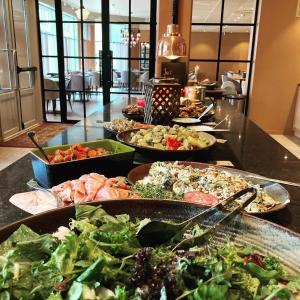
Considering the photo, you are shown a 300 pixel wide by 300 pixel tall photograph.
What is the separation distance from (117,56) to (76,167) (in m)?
5.24

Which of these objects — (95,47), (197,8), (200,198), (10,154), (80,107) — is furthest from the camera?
(197,8)

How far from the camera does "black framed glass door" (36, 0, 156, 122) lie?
18.8 ft

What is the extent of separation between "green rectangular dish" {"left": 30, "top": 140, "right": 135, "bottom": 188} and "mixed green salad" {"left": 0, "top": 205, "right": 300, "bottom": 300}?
1.61 feet

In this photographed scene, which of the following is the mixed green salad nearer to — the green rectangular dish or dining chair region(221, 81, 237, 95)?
the green rectangular dish

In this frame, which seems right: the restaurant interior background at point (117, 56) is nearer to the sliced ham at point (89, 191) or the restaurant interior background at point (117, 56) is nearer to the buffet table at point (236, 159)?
the buffet table at point (236, 159)

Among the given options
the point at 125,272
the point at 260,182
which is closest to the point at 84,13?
the point at 260,182

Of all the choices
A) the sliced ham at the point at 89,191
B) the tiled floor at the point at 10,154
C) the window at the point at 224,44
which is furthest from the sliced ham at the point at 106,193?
the window at the point at 224,44

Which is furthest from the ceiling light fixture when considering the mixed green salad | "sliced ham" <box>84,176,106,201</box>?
the mixed green salad

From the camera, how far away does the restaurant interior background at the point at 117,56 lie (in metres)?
5.33

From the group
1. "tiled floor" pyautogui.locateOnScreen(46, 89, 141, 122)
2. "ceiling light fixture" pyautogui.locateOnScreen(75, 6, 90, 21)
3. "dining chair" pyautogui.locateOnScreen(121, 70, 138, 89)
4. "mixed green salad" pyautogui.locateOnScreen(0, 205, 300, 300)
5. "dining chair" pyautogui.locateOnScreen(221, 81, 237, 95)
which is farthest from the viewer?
"tiled floor" pyautogui.locateOnScreen(46, 89, 141, 122)

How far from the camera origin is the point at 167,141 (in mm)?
1409

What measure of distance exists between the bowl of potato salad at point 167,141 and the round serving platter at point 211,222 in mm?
630

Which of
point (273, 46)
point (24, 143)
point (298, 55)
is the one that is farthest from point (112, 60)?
point (298, 55)

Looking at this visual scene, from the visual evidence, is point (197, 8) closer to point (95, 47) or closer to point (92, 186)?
point (95, 47)
